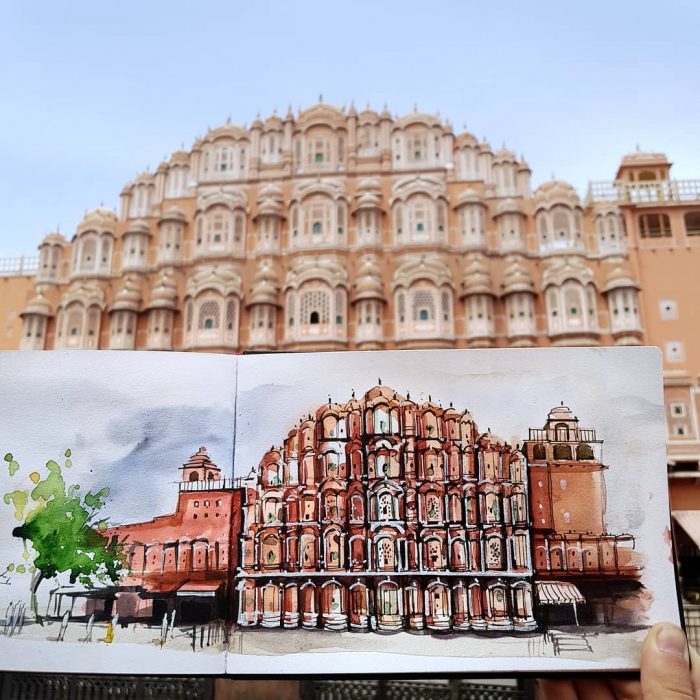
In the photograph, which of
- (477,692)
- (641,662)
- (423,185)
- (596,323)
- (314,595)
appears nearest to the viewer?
(641,662)

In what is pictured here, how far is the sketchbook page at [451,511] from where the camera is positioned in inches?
99.2

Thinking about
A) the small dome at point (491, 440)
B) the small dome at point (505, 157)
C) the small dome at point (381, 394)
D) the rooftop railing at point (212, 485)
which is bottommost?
the rooftop railing at point (212, 485)

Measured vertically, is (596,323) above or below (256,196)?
below

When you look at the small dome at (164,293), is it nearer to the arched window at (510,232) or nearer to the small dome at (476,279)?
the small dome at (476,279)

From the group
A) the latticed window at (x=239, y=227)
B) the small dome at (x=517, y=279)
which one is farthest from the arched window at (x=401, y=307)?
the latticed window at (x=239, y=227)

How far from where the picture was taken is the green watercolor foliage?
263cm

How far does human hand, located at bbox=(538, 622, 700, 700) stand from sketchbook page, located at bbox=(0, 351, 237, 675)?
52.6 inches

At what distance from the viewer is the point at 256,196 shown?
15766 mm

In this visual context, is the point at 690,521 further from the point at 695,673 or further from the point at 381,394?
the point at 381,394

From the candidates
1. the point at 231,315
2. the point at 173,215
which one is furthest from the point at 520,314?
the point at 173,215

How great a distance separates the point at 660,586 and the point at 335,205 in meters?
13.4

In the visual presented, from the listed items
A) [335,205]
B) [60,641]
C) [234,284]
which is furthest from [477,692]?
[335,205]

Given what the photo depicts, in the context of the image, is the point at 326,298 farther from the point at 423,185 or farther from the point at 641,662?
the point at 641,662

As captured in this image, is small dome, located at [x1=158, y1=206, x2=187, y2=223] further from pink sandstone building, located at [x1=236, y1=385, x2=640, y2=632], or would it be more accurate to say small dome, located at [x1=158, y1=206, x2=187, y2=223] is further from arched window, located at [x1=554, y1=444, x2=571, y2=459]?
arched window, located at [x1=554, y1=444, x2=571, y2=459]
